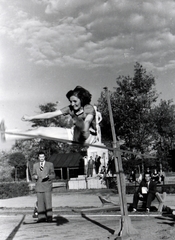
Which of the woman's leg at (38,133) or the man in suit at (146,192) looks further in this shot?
the man in suit at (146,192)

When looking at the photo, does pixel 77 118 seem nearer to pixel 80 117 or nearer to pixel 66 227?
pixel 80 117

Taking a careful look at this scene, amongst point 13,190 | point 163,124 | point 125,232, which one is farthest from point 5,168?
point 125,232

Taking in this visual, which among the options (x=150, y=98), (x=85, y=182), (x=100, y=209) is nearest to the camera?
(x=100, y=209)

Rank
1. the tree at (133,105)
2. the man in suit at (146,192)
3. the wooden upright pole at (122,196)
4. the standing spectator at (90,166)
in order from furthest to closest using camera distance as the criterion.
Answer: the tree at (133,105) → the standing spectator at (90,166) → the man in suit at (146,192) → the wooden upright pole at (122,196)

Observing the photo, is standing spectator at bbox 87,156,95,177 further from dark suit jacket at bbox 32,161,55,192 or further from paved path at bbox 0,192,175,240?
dark suit jacket at bbox 32,161,55,192

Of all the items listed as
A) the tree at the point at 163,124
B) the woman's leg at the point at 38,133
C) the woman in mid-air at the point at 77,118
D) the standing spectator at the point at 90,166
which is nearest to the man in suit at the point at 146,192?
the woman in mid-air at the point at 77,118

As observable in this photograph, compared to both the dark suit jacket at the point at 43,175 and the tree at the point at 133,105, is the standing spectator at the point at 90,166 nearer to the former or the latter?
the tree at the point at 133,105

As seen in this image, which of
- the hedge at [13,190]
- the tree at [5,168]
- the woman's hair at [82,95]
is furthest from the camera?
the tree at [5,168]

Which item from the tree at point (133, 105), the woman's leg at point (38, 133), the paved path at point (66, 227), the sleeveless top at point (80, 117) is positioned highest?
the tree at point (133, 105)

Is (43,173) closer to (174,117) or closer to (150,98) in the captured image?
(150,98)

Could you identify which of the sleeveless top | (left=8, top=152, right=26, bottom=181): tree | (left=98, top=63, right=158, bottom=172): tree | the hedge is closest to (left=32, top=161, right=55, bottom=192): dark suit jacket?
the sleeveless top

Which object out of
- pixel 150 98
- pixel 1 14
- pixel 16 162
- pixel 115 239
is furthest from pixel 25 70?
pixel 16 162

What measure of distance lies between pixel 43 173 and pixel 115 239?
3536mm

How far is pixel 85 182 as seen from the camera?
79.7 ft
